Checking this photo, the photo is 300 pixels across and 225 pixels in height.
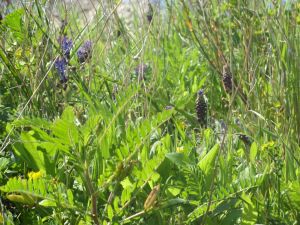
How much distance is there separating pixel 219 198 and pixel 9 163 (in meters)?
0.58

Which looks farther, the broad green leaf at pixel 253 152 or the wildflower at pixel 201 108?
the wildflower at pixel 201 108

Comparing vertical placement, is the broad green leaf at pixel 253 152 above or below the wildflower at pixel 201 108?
below

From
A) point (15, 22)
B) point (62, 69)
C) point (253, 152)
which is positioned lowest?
point (253, 152)

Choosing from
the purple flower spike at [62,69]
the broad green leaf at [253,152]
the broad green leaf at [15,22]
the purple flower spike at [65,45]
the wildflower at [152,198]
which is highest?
the broad green leaf at [15,22]

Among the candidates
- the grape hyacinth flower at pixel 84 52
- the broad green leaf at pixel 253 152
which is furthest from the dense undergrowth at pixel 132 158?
the grape hyacinth flower at pixel 84 52

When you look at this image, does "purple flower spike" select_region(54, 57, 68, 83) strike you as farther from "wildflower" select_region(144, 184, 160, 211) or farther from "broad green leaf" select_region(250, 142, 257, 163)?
"wildflower" select_region(144, 184, 160, 211)

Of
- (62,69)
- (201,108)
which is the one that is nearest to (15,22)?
(62,69)

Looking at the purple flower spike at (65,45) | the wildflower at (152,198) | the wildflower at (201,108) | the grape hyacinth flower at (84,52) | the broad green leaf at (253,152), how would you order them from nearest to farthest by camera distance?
the wildflower at (152,198)
the broad green leaf at (253,152)
the wildflower at (201,108)
the purple flower spike at (65,45)
the grape hyacinth flower at (84,52)

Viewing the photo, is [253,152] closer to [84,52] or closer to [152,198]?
[152,198]

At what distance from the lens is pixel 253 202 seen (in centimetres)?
166

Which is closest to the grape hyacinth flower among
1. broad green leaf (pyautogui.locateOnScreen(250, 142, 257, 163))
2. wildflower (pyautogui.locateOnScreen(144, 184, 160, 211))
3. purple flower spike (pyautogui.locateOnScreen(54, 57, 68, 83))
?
purple flower spike (pyautogui.locateOnScreen(54, 57, 68, 83))

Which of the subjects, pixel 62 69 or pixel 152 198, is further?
pixel 62 69

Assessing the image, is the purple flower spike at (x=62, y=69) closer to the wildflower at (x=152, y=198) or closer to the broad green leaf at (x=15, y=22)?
the broad green leaf at (x=15, y=22)

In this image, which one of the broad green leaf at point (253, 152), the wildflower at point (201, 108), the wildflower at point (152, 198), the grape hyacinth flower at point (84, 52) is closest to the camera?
the wildflower at point (152, 198)
